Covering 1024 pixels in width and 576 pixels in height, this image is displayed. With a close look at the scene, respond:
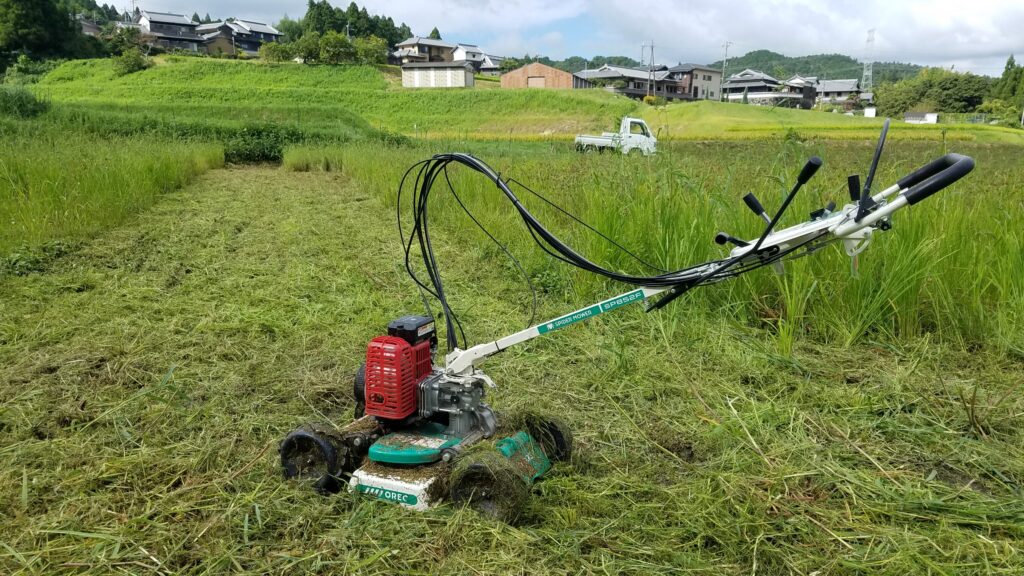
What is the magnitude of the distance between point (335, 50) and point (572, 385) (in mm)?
56626

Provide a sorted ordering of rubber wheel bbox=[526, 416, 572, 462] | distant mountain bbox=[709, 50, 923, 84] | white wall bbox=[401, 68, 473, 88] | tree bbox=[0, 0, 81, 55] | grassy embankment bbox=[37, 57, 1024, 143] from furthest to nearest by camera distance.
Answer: distant mountain bbox=[709, 50, 923, 84]
white wall bbox=[401, 68, 473, 88]
tree bbox=[0, 0, 81, 55]
grassy embankment bbox=[37, 57, 1024, 143]
rubber wheel bbox=[526, 416, 572, 462]

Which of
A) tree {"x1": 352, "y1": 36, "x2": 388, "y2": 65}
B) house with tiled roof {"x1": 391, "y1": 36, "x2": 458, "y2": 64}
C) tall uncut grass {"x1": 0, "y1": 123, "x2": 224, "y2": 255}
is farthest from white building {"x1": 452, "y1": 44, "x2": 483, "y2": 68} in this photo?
tall uncut grass {"x1": 0, "y1": 123, "x2": 224, "y2": 255}

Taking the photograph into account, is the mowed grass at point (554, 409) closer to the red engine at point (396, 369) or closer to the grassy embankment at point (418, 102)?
the red engine at point (396, 369)

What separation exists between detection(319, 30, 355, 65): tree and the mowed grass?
53.1 metres

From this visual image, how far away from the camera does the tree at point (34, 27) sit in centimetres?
4794

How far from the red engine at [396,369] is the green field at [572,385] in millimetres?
409

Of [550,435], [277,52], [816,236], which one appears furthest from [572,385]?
[277,52]

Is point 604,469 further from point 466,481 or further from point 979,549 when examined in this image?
point 979,549

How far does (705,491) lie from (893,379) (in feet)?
5.26

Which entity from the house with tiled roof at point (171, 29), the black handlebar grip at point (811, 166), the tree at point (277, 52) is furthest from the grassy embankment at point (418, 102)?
the house with tiled roof at point (171, 29)

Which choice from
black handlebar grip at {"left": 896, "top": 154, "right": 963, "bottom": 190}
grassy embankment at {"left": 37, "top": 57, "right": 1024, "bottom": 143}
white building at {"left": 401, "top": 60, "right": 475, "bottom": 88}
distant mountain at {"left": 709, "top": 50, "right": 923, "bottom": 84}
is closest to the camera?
black handlebar grip at {"left": 896, "top": 154, "right": 963, "bottom": 190}

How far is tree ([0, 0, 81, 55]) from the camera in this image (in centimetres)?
4794

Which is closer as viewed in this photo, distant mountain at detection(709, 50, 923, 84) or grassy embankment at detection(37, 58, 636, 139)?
grassy embankment at detection(37, 58, 636, 139)

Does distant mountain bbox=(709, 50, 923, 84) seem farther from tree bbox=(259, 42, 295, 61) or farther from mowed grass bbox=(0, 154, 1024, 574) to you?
mowed grass bbox=(0, 154, 1024, 574)
